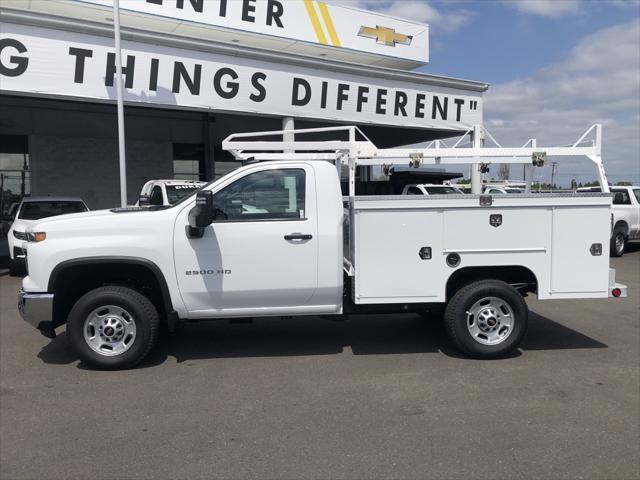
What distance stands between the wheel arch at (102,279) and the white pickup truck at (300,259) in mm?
15

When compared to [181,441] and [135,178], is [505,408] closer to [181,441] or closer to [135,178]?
[181,441]

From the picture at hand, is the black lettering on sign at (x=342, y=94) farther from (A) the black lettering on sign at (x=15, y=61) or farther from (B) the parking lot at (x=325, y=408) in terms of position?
(B) the parking lot at (x=325, y=408)

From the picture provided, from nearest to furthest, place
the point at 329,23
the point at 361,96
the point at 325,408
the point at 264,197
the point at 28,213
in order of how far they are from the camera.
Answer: the point at 325,408 → the point at 264,197 → the point at 28,213 → the point at 361,96 → the point at 329,23

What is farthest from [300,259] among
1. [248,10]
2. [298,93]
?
[248,10]

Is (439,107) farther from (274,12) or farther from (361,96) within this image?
(274,12)

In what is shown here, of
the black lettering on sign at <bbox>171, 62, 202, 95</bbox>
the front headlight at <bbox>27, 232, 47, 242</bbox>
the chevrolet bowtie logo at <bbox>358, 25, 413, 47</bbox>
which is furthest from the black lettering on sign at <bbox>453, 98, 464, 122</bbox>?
the front headlight at <bbox>27, 232, 47, 242</bbox>

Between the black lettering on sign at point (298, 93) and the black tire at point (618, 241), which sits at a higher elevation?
the black lettering on sign at point (298, 93)

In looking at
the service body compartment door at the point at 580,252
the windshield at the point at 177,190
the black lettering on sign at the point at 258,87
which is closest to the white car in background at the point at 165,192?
the windshield at the point at 177,190

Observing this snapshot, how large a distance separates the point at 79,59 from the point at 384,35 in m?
11.3

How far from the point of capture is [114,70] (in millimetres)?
12383

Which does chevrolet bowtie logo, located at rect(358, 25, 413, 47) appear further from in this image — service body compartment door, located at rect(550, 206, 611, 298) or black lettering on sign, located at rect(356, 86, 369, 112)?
service body compartment door, located at rect(550, 206, 611, 298)

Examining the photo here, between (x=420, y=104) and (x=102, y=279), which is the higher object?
Answer: (x=420, y=104)

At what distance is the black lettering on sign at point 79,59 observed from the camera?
11965 mm

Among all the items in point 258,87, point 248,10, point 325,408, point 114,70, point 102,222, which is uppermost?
point 248,10
